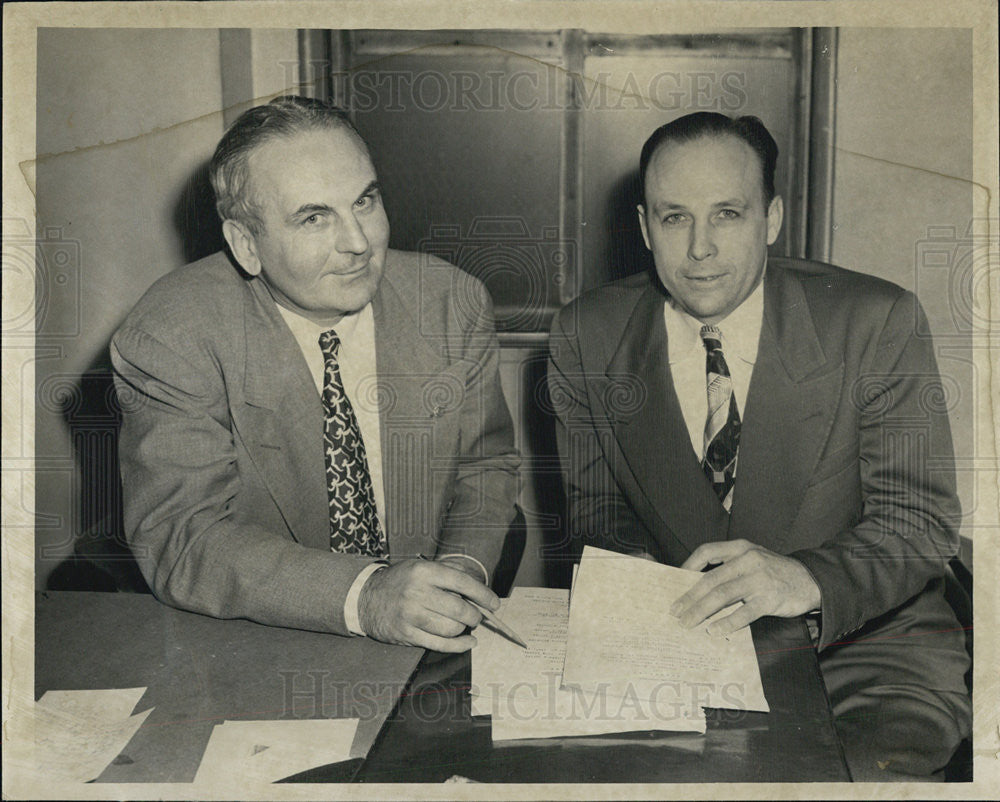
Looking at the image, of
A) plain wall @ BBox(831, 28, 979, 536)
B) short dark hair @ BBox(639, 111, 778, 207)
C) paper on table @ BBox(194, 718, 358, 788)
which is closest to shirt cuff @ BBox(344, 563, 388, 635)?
paper on table @ BBox(194, 718, 358, 788)

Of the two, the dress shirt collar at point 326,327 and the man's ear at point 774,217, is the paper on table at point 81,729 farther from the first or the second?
the man's ear at point 774,217

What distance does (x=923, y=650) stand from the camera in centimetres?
154

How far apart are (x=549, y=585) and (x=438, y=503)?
261 millimetres

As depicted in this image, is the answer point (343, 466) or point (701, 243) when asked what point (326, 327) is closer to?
point (343, 466)

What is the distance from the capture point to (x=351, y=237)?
1555mm

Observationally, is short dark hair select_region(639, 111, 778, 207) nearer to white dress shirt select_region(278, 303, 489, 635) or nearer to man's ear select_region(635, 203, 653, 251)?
man's ear select_region(635, 203, 653, 251)

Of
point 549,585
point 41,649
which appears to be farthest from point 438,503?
point 41,649

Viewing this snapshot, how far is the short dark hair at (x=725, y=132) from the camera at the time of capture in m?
1.58

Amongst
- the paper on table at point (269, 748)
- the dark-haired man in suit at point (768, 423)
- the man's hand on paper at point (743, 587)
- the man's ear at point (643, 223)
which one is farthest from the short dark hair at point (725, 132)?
the paper on table at point (269, 748)

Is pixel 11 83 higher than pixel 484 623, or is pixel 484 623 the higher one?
pixel 11 83

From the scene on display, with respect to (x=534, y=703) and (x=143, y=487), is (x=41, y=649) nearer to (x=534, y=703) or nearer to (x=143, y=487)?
(x=143, y=487)

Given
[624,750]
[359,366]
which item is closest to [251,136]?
[359,366]

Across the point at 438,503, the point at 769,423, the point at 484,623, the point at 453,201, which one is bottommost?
the point at 484,623

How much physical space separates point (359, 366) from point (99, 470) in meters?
0.52
